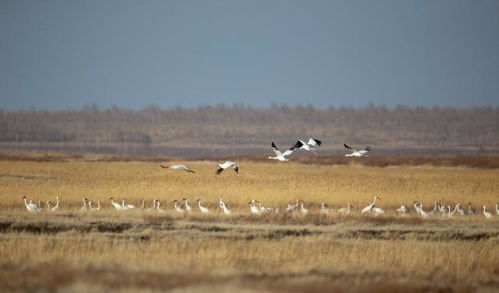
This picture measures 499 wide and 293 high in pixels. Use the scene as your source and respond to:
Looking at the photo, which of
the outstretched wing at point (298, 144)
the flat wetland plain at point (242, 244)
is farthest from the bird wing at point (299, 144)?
the flat wetland plain at point (242, 244)

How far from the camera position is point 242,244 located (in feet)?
69.8

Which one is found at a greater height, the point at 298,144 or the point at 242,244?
the point at 298,144

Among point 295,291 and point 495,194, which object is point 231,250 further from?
point 495,194

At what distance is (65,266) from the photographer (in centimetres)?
1667

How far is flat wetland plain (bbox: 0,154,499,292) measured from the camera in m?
15.9

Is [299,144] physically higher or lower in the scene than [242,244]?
higher

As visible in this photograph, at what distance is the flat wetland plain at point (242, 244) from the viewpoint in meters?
15.9

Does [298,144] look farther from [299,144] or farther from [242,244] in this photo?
[242,244]

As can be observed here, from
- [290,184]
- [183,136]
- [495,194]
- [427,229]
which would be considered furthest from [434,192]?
[183,136]

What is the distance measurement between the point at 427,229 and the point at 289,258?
851cm

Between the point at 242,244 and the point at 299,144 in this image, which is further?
the point at 299,144

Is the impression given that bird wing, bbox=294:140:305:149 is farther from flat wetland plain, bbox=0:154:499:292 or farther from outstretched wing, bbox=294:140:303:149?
flat wetland plain, bbox=0:154:499:292

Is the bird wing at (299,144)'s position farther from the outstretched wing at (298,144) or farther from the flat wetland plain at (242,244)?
the flat wetland plain at (242,244)

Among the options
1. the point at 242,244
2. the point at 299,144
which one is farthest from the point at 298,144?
the point at 242,244
